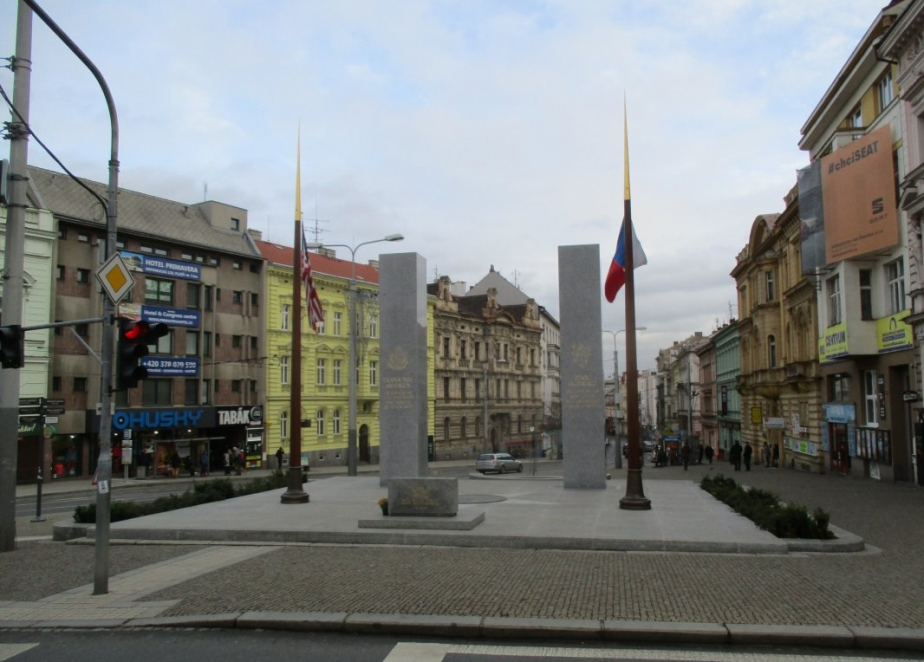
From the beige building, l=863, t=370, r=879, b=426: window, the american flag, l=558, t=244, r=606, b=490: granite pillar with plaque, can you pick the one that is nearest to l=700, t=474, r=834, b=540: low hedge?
l=558, t=244, r=606, b=490: granite pillar with plaque

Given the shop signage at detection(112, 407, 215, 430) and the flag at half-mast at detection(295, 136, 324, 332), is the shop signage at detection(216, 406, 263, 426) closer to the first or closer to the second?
the shop signage at detection(112, 407, 215, 430)

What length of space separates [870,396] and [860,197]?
8.08 m

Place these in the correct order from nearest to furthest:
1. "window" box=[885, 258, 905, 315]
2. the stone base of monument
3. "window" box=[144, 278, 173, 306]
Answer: the stone base of monument → "window" box=[885, 258, 905, 315] → "window" box=[144, 278, 173, 306]

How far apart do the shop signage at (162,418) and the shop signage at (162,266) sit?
7653mm

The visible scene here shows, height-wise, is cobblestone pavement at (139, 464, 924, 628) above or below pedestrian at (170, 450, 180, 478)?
above

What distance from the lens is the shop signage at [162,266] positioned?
137ft

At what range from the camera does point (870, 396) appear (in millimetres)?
30531

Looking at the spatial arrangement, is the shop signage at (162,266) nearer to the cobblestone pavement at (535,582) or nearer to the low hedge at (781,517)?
the cobblestone pavement at (535,582)

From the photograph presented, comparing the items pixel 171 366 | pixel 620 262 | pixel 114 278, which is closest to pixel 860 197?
pixel 620 262

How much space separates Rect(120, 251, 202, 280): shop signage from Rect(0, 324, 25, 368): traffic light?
3042cm

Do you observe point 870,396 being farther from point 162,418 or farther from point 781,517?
point 162,418

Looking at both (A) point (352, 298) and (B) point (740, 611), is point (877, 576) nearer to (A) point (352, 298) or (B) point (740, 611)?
(B) point (740, 611)

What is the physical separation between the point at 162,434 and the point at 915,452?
1445 inches

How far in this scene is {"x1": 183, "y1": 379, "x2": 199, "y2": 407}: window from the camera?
4481cm
